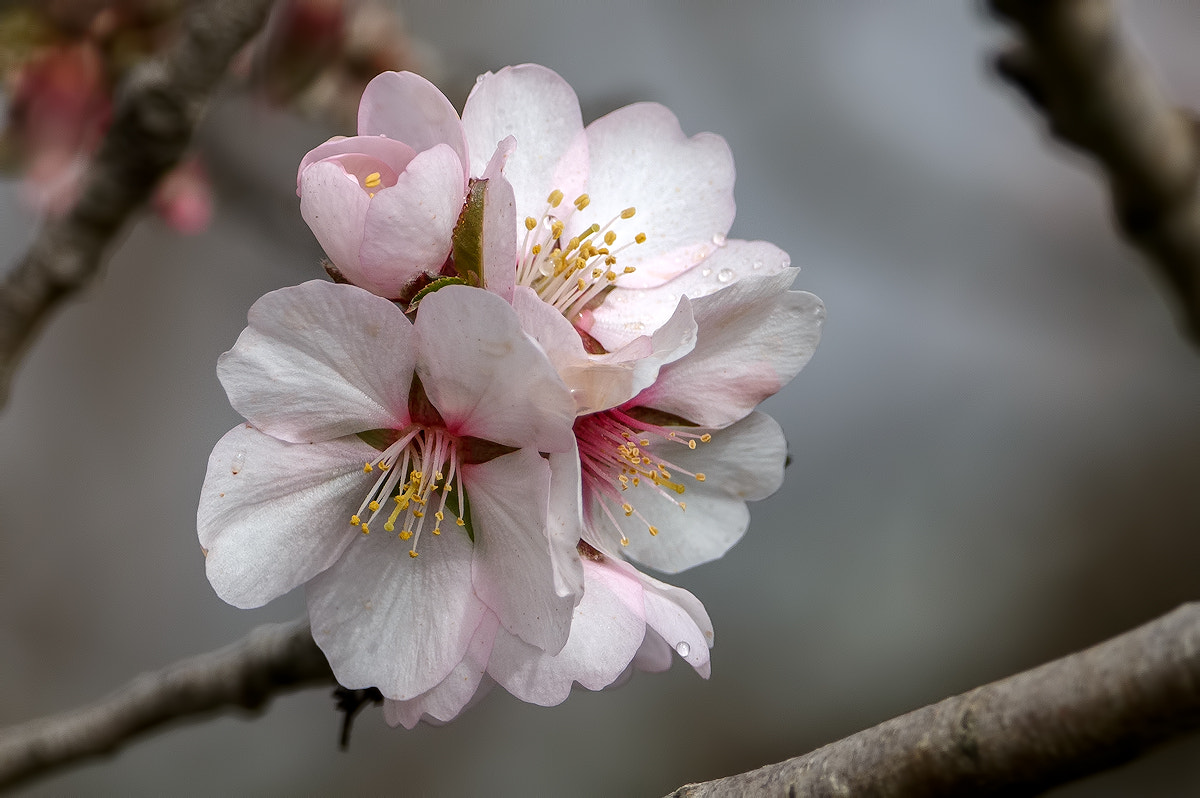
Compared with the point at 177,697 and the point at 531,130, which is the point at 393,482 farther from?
the point at 177,697

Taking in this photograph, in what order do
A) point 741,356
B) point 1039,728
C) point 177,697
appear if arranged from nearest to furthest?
point 1039,728 → point 741,356 → point 177,697

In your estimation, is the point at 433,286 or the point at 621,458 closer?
the point at 433,286

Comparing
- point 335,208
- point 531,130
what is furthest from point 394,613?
point 531,130

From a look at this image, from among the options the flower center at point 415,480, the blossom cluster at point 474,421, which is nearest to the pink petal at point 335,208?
the blossom cluster at point 474,421


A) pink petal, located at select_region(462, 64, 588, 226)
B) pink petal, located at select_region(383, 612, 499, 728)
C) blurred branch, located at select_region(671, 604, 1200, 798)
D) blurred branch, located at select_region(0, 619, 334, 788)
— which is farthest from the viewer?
blurred branch, located at select_region(0, 619, 334, 788)

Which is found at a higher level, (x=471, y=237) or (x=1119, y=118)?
(x=1119, y=118)

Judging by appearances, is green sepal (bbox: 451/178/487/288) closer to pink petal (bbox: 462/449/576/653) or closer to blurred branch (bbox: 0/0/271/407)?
pink petal (bbox: 462/449/576/653)

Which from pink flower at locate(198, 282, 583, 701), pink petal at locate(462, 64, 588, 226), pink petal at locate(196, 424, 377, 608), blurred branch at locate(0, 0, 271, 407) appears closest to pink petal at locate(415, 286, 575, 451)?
pink flower at locate(198, 282, 583, 701)
